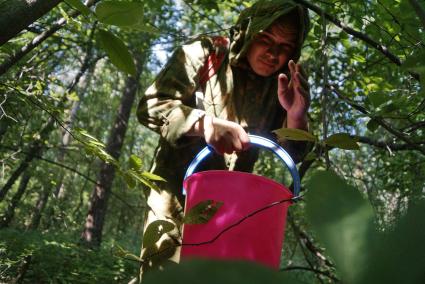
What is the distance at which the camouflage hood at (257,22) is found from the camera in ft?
4.36

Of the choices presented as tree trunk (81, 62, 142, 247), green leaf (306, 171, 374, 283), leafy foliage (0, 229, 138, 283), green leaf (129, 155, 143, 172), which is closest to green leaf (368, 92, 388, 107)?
green leaf (129, 155, 143, 172)

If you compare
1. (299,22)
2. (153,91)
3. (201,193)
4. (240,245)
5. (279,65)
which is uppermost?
(299,22)

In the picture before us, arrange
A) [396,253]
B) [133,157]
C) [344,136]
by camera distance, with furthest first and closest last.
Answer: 1. [133,157]
2. [344,136]
3. [396,253]

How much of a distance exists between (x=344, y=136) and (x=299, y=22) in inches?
32.3

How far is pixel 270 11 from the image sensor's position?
1.38m

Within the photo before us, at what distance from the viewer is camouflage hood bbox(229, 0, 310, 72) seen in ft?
4.36

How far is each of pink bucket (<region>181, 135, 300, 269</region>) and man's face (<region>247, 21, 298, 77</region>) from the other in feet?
1.73

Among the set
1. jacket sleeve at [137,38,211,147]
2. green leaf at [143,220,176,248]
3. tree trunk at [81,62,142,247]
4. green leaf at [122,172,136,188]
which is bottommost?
green leaf at [143,220,176,248]

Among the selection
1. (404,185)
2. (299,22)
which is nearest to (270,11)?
(299,22)

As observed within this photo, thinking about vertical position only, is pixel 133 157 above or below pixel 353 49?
below

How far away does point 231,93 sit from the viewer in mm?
1438

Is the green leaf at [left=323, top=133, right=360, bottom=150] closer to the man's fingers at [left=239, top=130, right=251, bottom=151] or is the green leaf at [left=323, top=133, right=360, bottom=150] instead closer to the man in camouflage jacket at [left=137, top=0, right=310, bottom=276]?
the man's fingers at [left=239, top=130, right=251, bottom=151]

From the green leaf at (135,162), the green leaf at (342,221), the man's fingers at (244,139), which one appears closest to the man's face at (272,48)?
the man's fingers at (244,139)

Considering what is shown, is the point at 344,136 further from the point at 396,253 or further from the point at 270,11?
the point at 270,11
